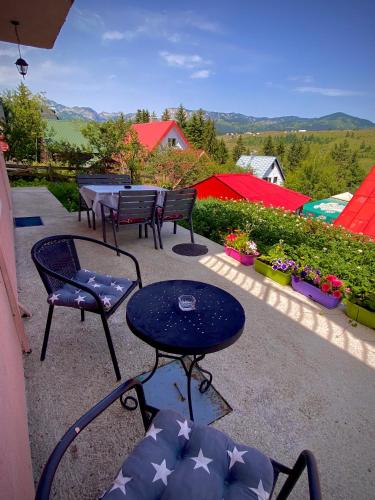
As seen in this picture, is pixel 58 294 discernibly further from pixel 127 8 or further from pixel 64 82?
pixel 64 82

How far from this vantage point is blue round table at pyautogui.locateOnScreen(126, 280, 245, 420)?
1.25m

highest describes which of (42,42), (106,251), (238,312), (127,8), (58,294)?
(127,8)

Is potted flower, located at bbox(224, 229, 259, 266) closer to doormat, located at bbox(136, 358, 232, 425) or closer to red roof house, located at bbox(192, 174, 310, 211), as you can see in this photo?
doormat, located at bbox(136, 358, 232, 425)

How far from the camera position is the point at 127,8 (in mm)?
8531

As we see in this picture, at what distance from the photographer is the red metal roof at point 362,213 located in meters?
7.75

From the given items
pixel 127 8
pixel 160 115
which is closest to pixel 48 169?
pixel 127 8

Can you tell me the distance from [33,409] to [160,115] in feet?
182

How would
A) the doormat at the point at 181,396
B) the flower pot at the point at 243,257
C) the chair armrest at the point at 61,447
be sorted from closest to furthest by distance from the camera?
the chair armrest at the point at 61,447, the doormat at the point at 181,396, the flower pot at the point at 243,257

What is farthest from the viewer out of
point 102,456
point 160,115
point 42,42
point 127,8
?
point 160,115

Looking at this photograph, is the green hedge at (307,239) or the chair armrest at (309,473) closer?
the chair armrest at (309,473)

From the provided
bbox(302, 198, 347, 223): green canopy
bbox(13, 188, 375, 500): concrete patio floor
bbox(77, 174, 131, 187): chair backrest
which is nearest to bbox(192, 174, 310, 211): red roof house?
bbox(302, 198, 347, 223): green canopy

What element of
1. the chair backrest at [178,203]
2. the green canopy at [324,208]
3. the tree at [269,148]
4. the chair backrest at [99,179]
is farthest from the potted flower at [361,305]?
the tree at [269,148]

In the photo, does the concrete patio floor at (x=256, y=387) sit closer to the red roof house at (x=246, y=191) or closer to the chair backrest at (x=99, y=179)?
the chair backrest at (x=99, y=179)

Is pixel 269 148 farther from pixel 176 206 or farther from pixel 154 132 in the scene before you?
pixel 176 206
